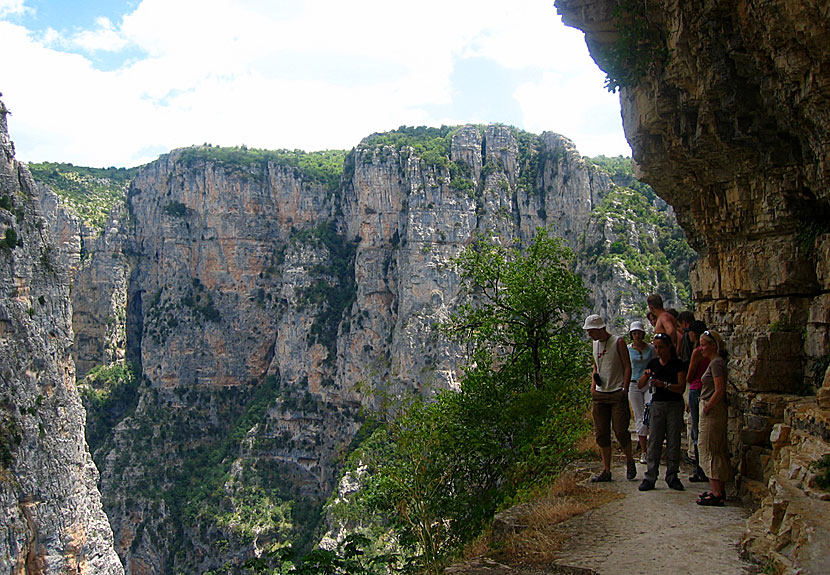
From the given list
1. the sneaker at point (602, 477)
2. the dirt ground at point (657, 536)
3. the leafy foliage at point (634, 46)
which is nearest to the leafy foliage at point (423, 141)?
the leafy foliage at point (634, 46)

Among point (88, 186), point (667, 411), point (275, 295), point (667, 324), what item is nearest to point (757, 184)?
point (667, 324)

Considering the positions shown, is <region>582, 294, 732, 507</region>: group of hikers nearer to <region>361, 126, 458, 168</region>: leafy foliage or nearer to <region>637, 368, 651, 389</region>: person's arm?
<region>637, 368, 651, 389</region>: person's arm

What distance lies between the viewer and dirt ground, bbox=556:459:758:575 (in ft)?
15.2

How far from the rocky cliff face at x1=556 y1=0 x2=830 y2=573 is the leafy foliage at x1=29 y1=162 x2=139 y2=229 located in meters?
83.4

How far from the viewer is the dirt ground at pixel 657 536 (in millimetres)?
4641

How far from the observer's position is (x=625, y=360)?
7238 mm

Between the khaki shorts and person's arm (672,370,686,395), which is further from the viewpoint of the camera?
the khaki shorts

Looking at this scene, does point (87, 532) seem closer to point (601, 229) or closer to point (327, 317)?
A: point (327, 317)

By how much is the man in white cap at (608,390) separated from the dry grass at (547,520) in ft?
1.79

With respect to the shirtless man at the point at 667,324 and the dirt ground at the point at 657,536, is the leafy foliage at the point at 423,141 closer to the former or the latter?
the shirtless man at the point at 667,324

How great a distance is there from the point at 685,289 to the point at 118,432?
58570 mm

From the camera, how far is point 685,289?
1896 inches

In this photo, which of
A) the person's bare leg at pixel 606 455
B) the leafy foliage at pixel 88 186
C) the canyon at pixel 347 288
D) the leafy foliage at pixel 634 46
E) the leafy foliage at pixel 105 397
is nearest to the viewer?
the canyon at pixel 347 288

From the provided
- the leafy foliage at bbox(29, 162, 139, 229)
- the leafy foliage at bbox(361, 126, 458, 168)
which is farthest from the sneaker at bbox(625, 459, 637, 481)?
the leafy foliage at bbox(29, 162, 139, 229)
